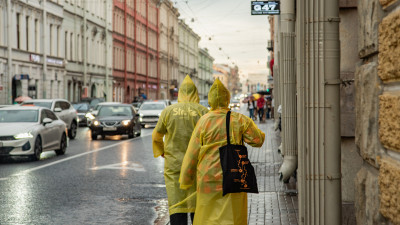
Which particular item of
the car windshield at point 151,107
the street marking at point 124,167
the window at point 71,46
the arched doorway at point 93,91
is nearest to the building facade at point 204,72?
the arched doorway at point 93,91

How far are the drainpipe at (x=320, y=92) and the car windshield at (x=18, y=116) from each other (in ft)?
50.5

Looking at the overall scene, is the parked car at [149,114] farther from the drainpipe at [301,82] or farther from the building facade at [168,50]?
the building facade at [168,50]

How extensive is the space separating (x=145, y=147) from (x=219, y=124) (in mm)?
17738

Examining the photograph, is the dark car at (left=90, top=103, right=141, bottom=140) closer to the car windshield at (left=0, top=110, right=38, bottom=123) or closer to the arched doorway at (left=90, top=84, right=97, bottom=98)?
the car windshield at (left=0, top=110, right=38, bottom=123)

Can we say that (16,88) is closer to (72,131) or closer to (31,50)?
(31,50)

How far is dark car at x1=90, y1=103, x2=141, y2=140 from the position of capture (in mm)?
27609

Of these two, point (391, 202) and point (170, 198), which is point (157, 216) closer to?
point (170, 198)

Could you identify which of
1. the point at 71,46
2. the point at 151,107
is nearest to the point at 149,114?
the point at 151,107

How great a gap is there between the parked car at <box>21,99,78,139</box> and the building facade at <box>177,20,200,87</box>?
236 ft

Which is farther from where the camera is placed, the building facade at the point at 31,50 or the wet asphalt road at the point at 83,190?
the building facade at the point at 31,50

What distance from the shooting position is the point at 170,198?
6641mm

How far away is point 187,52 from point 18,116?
9535cm

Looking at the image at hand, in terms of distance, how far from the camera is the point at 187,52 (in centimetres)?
11344

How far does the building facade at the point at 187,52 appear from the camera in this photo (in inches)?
4171
